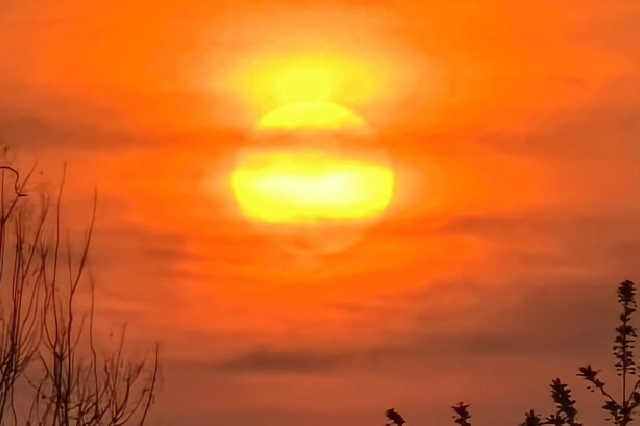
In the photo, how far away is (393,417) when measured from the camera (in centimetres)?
717

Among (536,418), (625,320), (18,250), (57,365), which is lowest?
(536,418)

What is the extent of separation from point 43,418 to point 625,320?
6.44 meters

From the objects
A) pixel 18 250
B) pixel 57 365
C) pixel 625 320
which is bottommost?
pixel 625 320

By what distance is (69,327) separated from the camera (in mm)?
11609

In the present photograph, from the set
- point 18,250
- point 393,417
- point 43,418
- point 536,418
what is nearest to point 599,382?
point 536,418

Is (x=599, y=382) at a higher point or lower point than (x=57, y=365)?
lower

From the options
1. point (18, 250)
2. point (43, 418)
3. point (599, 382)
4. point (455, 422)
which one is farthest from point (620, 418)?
point (18, 250)

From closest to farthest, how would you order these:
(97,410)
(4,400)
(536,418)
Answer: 1. (536,418)
2. (4,400)
3. (97,410)

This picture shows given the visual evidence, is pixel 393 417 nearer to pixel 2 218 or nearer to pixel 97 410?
pixel 97 410

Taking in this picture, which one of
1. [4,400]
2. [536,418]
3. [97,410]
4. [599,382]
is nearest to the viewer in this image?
[536,418]

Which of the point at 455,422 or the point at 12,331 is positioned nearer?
the point at 455,422

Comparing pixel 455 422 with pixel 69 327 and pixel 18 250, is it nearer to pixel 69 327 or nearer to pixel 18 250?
pixel 69 327

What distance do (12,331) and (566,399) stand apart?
6799mm

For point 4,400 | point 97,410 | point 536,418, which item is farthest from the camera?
point 97,410
